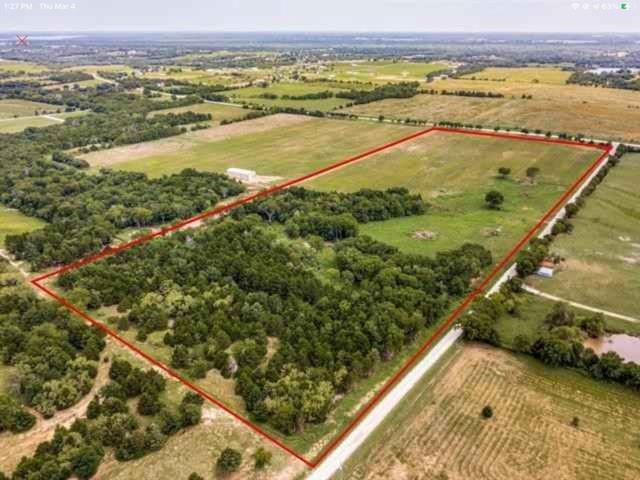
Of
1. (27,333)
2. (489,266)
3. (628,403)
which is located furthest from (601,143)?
(27,333)

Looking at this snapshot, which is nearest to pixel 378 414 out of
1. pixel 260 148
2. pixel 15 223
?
pixel 15 223

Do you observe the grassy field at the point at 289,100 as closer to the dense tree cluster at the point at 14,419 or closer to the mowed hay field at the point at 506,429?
the mowed hay field at the point at 506,429

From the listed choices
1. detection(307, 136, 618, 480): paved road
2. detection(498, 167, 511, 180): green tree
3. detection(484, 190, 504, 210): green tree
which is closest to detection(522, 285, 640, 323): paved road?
detection(307, 136, 618, 480): paved road

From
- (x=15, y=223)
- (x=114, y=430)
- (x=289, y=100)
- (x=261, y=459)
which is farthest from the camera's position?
(x=289, y=100)

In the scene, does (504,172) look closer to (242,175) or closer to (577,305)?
(577,305)

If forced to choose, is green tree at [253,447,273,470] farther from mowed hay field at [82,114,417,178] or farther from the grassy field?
the grassy field
